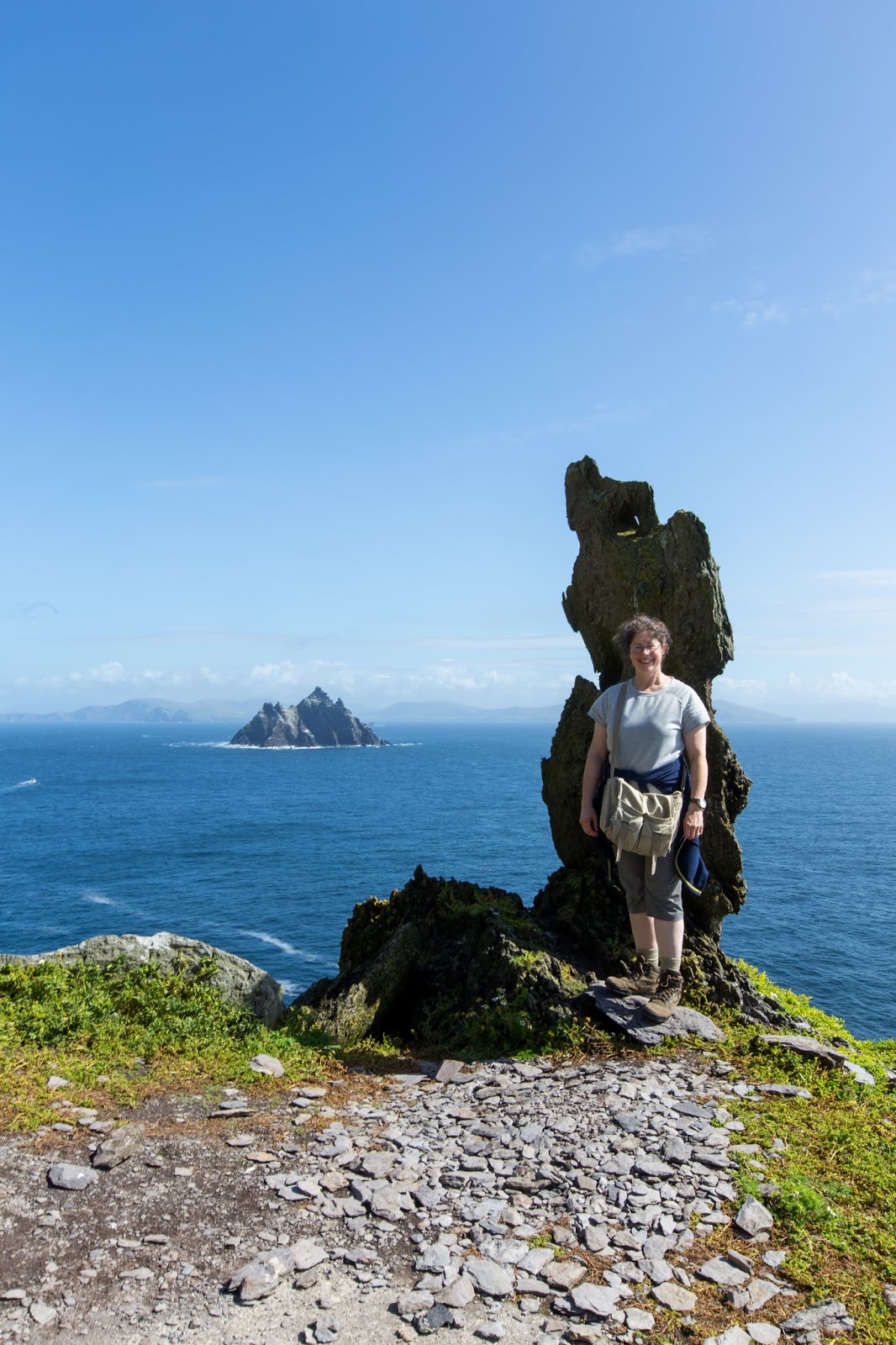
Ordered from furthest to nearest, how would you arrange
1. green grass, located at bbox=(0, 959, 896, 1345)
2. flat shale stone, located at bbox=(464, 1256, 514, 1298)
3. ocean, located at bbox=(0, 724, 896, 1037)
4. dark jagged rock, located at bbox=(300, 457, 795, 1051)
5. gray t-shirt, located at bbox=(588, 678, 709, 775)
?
1. ocean, located at bbox=(0, 724, 896, 1037)
2. dark jagged rock, located at bbox=(300, 457, 795, 1051)
3. gray t-shirt, located at bbox=(588, 678, 709, 775)
4. green grass, located at bbox=(0, 959, 896, 1345)
5. flat shale stone, located at bbox=(464, 1256, 514, 1298)

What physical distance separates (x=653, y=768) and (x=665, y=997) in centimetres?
267

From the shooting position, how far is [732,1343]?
4.89 metres

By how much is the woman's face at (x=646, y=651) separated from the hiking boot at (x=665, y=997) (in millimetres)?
3556

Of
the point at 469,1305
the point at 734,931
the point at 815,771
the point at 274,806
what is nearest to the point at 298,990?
the point at 734,931

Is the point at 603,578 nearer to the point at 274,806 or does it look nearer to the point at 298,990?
the point at 298,990

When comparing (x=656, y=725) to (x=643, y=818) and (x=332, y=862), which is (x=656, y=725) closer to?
(x=643, y=818)

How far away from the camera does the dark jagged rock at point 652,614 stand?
11906 millimetres

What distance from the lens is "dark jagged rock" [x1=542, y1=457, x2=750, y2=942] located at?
39.1ft

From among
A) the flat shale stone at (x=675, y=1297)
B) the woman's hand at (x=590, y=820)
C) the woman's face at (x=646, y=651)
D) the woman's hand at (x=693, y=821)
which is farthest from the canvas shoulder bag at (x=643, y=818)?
the flat shale stone at (x=675, y=1297)

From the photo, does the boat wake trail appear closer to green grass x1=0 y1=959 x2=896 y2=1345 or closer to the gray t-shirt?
green grass x1=0 y1=959 x2=896 y2=1345

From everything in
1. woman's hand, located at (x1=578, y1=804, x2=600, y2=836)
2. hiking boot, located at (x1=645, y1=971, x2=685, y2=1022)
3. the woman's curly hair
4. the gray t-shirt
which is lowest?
hiking boot, located at (x1=645, y1=971, x2=685, y2=1022)

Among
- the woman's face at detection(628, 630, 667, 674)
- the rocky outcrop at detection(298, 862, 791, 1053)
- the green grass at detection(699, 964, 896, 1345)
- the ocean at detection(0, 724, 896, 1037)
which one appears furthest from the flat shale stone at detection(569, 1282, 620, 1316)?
the ocean at detection(0, 724, 896, 1037)

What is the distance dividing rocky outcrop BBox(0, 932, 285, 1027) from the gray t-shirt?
5.68m

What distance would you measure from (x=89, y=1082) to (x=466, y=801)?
91650 mm
